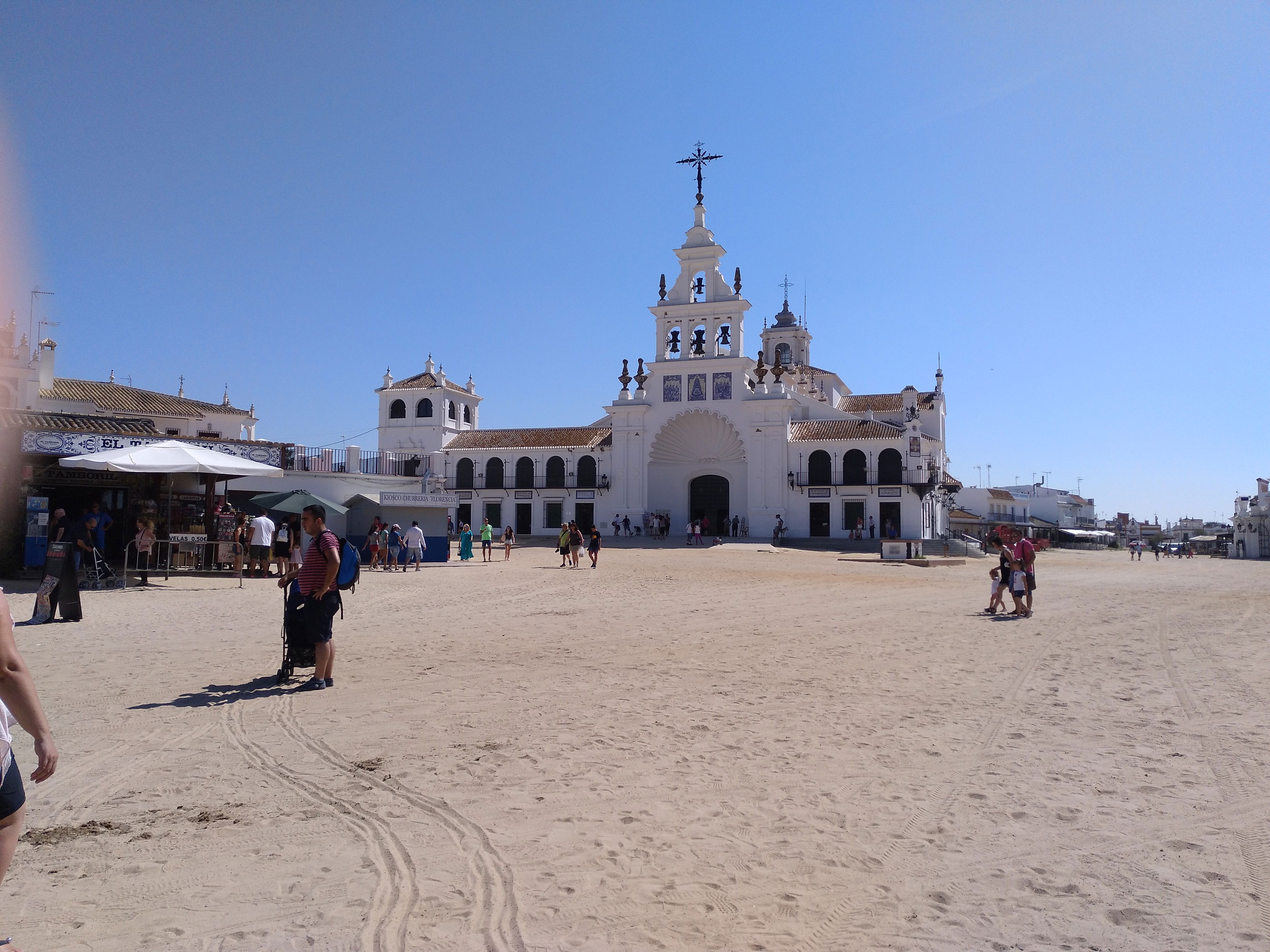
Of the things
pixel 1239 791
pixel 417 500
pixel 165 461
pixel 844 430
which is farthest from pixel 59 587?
pixel 844 430

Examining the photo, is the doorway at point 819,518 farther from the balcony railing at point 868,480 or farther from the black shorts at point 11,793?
the black shorts at point 11,793

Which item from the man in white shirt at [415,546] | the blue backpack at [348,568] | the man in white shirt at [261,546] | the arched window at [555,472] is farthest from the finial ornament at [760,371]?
the blue backpack at [348,568]

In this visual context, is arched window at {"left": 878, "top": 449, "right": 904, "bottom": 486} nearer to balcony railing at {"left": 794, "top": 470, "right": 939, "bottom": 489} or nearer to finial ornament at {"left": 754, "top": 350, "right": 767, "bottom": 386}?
balcony railing at {"left": 794, "top": 470, "right": 939, "bottom": 489}

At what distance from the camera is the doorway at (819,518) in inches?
1560

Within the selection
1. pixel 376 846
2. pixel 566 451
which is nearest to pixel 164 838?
pixel 376 846

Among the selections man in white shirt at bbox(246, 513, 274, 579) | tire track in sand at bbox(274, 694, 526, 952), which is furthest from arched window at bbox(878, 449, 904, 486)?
tire track in sand at bbox(274, 694, 526, 952)

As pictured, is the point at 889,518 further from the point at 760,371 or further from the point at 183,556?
the point at 183,556

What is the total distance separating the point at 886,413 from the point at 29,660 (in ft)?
143

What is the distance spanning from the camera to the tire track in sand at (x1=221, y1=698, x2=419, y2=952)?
321cm

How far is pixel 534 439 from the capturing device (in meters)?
45.3

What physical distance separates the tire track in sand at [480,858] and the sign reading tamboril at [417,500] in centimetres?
1815

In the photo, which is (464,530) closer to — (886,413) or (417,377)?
(417,377)

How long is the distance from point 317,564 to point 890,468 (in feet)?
114

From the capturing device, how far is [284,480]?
24.8m
